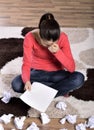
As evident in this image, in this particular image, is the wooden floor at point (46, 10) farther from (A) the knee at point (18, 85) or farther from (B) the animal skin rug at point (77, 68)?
(A) the knee at point (18, 85)

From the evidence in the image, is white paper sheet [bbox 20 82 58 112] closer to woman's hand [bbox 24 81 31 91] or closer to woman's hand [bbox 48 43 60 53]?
woman's hand [bbox 24 81 31 91]

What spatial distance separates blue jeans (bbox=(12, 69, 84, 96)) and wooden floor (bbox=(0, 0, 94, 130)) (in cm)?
84

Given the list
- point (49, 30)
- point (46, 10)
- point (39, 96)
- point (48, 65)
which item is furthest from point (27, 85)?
point (46, 10)

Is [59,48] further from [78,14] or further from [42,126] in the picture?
[78,14]

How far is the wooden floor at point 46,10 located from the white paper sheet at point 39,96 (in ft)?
3.13

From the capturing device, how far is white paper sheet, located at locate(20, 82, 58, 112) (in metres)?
1.51

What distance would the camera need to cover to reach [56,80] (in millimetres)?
1652

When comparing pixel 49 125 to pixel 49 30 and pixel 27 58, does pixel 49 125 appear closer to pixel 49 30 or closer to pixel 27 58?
pixel 27 58

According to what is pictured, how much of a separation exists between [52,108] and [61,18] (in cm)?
112

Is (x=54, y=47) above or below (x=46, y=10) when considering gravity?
above

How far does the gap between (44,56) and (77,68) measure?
0.39 metres

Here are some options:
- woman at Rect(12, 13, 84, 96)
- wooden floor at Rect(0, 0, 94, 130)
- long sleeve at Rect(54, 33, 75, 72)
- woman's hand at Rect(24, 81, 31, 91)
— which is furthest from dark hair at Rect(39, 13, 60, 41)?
wooden floor at Rect(0, 0, 94, 130)

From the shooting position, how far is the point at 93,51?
2.09 metres

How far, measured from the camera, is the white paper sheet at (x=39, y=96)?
151 cm
